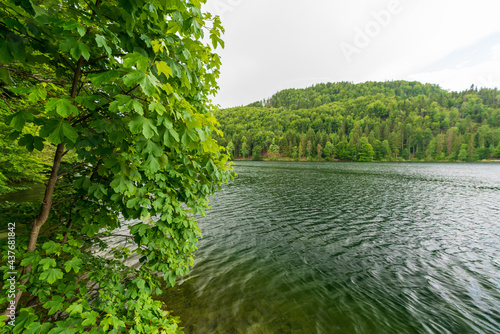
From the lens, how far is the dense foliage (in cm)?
216

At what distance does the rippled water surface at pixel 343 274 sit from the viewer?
6.47 meters

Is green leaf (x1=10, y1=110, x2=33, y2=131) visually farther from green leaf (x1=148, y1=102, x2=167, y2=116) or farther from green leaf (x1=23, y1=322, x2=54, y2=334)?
green leaf (x1=23, y1=322, x2=54, y2=334)

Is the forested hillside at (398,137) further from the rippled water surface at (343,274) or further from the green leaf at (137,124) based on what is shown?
the green leaf at (137,124)

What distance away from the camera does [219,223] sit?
15.6 metres

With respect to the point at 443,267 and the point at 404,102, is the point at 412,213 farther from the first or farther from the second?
the point at 404,102

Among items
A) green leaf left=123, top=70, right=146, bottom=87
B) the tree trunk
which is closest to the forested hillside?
the tree trunk

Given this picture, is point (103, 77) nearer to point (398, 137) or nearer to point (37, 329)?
point (37, 329)

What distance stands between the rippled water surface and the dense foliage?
3604 millimetres

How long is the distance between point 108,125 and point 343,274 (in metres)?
10.9

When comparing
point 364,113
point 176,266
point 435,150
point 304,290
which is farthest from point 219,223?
point 364,113

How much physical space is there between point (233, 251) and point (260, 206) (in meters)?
10.6

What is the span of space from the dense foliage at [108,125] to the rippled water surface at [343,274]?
3604 mm

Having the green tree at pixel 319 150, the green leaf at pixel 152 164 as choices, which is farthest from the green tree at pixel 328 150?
the green leaf at pixel 152 164

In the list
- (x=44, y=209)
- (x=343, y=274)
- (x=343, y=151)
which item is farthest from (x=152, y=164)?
(x=343, y=151)
